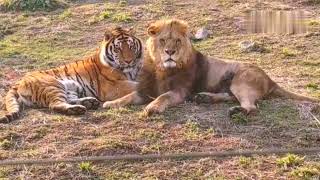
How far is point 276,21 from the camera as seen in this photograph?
40.6 ft

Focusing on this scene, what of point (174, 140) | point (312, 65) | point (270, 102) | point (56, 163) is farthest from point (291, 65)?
point (56, 163)

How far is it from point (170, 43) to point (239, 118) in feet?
3.61

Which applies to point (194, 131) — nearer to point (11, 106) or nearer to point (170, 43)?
point (170, 43)

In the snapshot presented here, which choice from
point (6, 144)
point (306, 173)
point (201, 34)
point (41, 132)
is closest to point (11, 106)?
point (41, 132)

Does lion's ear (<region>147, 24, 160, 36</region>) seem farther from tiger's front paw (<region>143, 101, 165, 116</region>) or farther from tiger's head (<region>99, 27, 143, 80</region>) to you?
tiger's front paw (<region>143, 101, 165, 116</region>)

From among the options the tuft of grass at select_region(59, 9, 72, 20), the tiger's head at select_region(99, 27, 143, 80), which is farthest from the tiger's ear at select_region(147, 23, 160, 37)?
the tuft of grass at select_region(59, 9, 72, 20)

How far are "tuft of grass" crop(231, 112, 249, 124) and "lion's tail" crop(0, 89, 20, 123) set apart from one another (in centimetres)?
213

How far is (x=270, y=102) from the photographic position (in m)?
7.29

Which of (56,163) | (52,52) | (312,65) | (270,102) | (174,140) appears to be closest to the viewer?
(56,163)

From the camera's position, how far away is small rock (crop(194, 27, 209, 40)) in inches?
447

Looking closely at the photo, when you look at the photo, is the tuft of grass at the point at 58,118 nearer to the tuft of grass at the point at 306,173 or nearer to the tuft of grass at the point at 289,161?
the tuft of grass at the point at 289,161

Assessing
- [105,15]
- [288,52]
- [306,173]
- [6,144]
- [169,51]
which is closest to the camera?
[306,173]

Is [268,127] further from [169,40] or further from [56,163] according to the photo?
[56,163]

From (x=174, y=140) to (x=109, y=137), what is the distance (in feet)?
1.92
